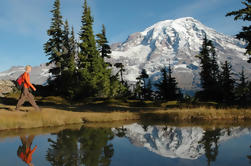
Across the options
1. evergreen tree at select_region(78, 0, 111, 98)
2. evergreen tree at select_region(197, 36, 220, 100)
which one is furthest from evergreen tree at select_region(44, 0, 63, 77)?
evergreen tree at select_region(197, 36, 220, 100)

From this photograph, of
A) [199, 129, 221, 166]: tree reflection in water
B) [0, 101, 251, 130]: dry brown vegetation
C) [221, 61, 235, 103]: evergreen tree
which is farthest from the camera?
[221, 61, 235, 103]: evergreen tree

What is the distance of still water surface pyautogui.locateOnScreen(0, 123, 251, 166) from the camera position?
5.42 m

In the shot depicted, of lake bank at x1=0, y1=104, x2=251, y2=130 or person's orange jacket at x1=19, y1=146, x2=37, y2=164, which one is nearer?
person's orange jacket at x1=19, y1=146, x2=37, y2=164

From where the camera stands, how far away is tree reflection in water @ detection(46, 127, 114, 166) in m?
5.41

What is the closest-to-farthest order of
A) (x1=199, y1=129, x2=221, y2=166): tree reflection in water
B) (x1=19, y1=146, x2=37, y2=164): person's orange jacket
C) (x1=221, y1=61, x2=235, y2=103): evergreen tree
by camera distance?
(x1=19, y1=146, x2=37, y2=164): person's orange jacket → (x1=199, y1=129, x2=221, y2=166): tree reflection in water → (x1=221, y1=61, x2=235, y2=103): evergreen tree

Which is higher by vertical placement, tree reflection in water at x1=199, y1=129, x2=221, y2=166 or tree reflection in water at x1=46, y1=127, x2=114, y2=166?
tree reflection in water at x1=199, y1=129, x2=221, y2=166

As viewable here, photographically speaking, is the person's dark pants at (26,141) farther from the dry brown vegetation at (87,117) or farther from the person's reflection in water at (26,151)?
the dry brown vegetation at (87,117)

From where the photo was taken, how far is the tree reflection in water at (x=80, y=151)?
17.7 feet

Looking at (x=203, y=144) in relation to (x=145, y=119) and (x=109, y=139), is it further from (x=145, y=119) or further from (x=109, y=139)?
(x=145, y=119)

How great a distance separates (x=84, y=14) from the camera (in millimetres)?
47000

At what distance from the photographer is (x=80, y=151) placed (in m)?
6.36

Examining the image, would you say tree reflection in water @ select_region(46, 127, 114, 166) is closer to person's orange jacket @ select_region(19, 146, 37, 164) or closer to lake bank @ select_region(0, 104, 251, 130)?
person's orange jacket @ select_region(19, 146, 37, 164)

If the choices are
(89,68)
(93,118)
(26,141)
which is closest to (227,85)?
(89,68)

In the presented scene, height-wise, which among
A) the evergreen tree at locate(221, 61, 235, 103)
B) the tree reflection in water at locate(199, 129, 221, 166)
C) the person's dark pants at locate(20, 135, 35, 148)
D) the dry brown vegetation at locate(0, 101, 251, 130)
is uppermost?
the evergreen tree at locate(221, 61, 235, 103)
